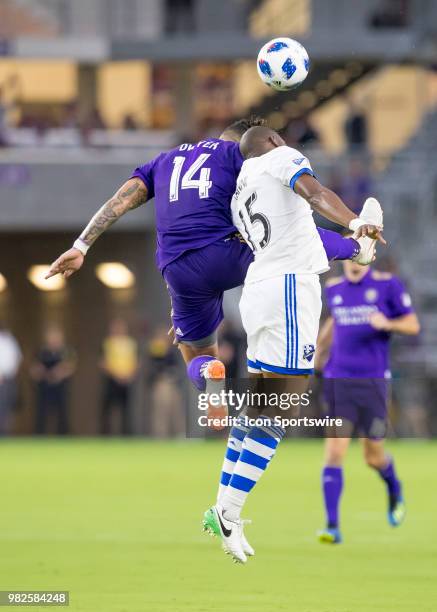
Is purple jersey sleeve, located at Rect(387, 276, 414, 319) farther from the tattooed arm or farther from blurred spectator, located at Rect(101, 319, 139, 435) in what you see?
blurred spectator, located at Rect(101, 319, 139, 435)

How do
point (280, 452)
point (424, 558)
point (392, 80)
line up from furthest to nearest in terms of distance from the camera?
point (392, 80)
point (280, 452)
point (424, 558)

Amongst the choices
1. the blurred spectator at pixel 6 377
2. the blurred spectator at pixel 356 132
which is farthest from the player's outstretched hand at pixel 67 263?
the blurred spectator at pixel 356 132

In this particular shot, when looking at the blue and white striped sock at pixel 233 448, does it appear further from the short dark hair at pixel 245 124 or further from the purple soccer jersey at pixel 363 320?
the purple soccer jersey at pixel 363 320

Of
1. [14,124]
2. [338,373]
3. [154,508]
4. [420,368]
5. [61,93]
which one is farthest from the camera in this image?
[61,93]

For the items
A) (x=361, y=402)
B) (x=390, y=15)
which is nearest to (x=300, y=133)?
(x=390, y=15)

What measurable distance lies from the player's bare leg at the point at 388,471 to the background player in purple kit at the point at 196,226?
10.4 feet

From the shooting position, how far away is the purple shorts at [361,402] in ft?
39.2

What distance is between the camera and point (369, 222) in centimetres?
809

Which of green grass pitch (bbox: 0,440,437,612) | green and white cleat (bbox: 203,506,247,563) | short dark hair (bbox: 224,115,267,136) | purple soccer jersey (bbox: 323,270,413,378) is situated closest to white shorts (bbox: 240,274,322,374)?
green and white cleat (bbox: 203,506,247,563)

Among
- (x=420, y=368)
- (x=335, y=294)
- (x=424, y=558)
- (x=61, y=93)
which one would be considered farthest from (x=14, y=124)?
(x=424, y=558)

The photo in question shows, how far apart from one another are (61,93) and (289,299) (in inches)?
994

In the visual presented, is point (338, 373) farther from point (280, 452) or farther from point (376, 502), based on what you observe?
point (280, 452)

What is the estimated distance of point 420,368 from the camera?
2547 centimetres

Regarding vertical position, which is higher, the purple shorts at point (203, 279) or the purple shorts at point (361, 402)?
the purple shorts at point (203, 279)
